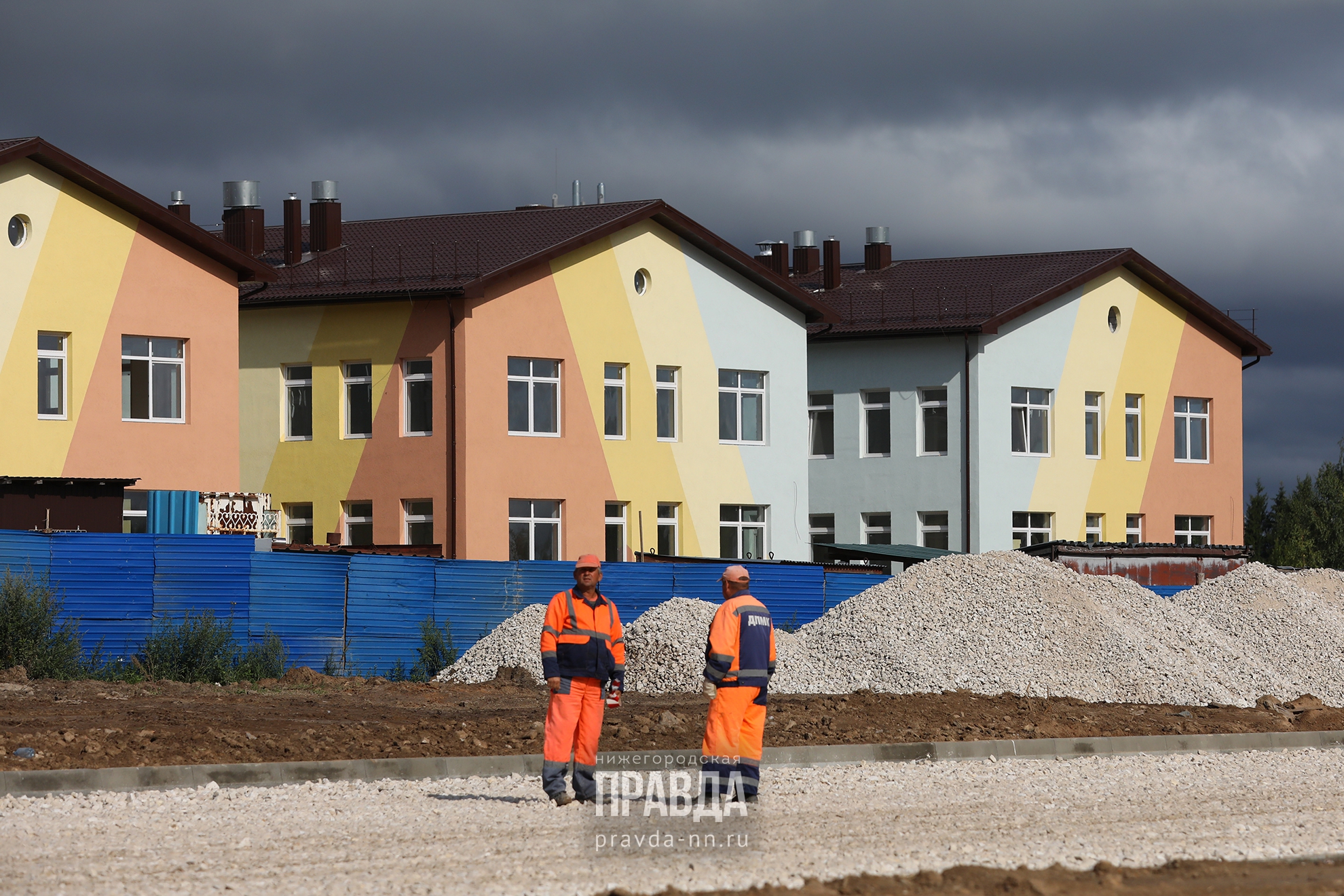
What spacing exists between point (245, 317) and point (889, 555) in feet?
43.8

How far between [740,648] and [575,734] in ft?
4.24

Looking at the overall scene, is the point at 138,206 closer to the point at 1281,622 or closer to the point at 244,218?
the point at 244,218

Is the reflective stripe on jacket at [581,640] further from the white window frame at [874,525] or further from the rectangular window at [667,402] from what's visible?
the white window frame at [874,525]

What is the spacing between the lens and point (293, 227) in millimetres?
33750

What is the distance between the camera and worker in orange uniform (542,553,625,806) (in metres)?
11.3

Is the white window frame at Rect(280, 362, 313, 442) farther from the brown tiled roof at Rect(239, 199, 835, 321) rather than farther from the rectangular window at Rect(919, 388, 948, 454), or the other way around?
the rectangular window at Rect(919, 388, 948, 454)

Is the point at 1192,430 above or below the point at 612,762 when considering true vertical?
above

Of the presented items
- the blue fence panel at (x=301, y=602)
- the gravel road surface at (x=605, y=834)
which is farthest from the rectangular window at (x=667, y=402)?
the gravel road surface at (x=605, y=834)

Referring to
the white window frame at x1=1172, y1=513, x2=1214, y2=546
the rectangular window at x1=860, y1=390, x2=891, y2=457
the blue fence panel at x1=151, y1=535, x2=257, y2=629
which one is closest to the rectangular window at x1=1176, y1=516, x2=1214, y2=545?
the white window frame at x1=1172, y1=513, x2=1214, y2=546

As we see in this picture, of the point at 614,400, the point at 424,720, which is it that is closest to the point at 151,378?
the point at 614,400

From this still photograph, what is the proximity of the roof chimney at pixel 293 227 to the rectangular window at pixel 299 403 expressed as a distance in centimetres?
277

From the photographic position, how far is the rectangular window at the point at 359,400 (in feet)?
102

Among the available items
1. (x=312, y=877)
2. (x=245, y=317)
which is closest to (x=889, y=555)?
(x=245, y=317)

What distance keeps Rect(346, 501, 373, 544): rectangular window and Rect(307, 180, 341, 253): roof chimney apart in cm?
572
